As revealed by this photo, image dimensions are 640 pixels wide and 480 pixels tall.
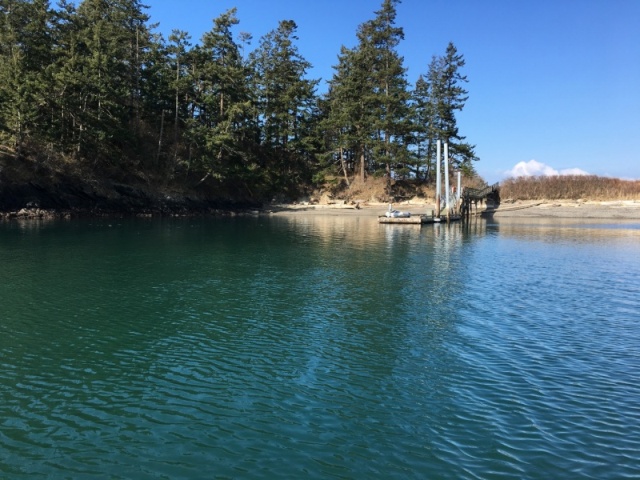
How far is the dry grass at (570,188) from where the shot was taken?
3041 inches

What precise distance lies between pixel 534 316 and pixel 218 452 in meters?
12.8

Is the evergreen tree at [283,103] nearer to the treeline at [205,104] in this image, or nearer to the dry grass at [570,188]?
the treeline at [205,104]

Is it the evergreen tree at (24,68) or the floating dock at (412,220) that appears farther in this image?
the floating dock at (412,220)

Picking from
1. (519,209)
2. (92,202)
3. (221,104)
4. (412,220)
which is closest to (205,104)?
(221,104)

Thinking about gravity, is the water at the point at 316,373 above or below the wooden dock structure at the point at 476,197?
below

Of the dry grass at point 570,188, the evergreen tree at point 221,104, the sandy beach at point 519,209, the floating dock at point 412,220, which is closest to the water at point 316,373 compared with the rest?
the floating dock at point 412,220

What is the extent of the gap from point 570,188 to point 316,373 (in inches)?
3274

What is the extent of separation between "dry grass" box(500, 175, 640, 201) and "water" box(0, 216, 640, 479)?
208 feet

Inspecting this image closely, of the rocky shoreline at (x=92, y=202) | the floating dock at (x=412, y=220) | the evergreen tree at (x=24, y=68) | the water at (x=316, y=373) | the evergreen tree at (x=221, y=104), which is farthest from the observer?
the evergreen tree at (x=221, y=104)

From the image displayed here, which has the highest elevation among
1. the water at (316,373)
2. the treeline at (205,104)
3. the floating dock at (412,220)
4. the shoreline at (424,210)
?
the treeline at (205,104)

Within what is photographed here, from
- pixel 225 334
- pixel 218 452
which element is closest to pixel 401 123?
pixel 225 334

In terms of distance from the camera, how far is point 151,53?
65.9 meters

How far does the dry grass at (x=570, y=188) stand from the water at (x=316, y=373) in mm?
63313

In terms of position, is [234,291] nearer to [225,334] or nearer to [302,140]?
[225,334]
